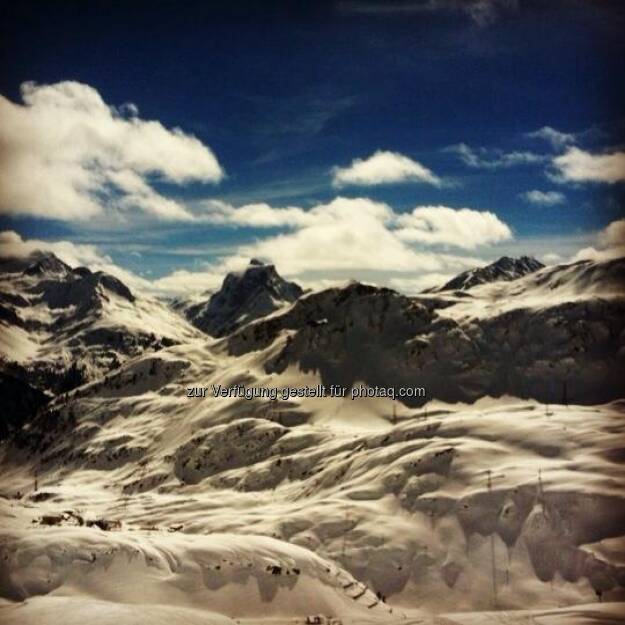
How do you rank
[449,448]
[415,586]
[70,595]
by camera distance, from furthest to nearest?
[449,448]
[415,586]
[70,595]

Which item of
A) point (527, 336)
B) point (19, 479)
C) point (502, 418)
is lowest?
point (19, 479)

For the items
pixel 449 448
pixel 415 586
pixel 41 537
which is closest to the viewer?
pixel 41 537

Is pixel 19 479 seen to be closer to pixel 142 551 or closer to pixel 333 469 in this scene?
pixel 333 469

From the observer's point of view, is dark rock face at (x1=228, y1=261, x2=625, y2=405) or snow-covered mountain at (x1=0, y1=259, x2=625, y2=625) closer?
snow-covered mountain at (x1=0, y1=259, x2=625, y2=625)

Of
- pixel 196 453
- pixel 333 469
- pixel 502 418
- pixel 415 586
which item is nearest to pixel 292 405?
pixel 196 453

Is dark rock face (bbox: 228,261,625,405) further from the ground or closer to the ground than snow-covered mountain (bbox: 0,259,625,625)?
further from the ground

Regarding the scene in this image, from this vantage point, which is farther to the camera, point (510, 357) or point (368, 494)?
point (510, 357)

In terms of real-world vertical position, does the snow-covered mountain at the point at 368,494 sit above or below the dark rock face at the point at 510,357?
below

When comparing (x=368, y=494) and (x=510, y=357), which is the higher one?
(x=510, y=357)
